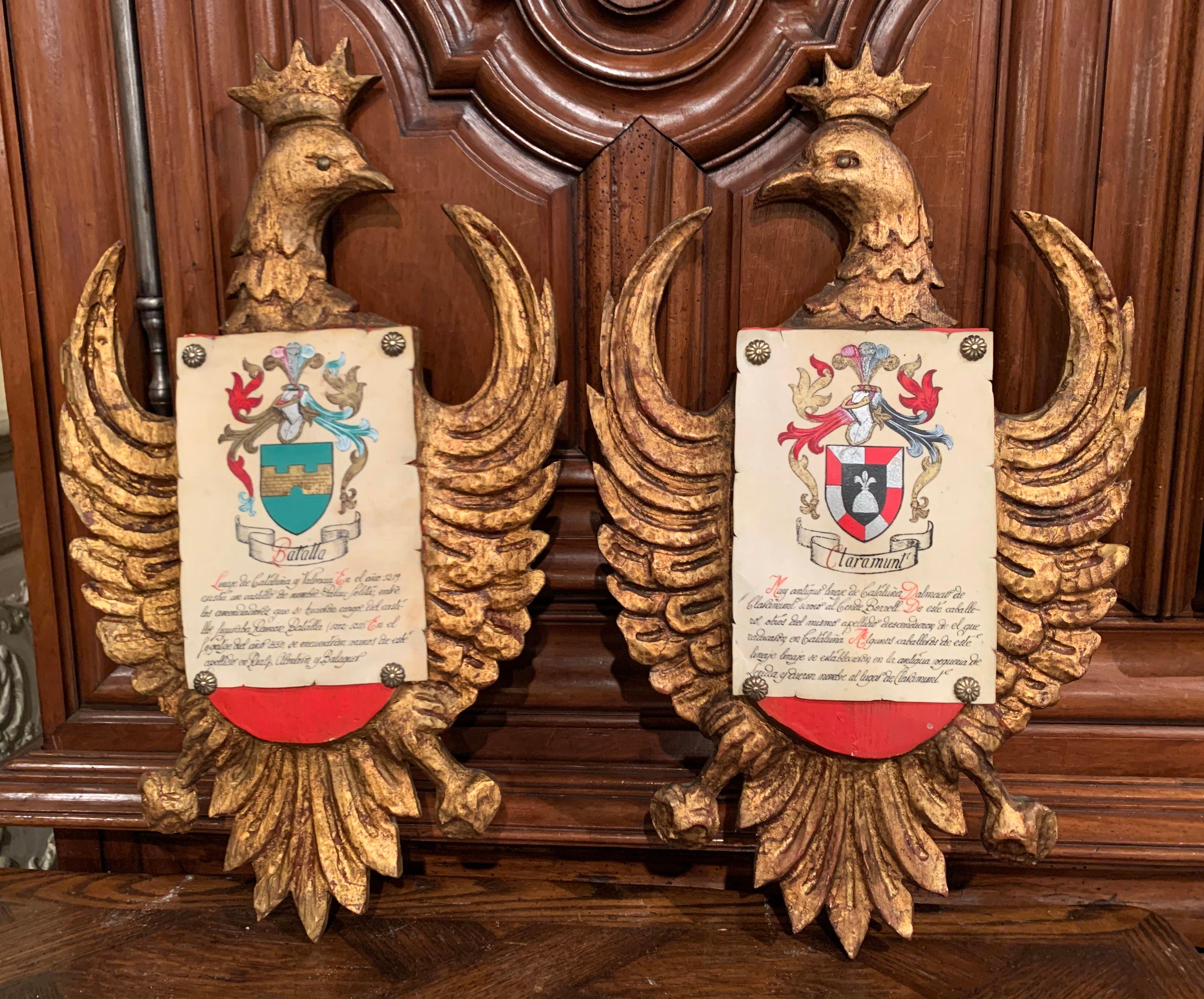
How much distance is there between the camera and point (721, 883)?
0.69m

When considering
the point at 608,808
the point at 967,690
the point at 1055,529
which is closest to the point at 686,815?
the point at 608,808

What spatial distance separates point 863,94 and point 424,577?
0.45 meters

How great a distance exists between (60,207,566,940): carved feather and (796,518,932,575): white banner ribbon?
7.3 inches

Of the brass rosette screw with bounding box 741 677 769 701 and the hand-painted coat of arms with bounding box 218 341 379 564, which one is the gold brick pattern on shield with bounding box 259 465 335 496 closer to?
the hand-painted coat of arms with bounding box 218 341 379 564

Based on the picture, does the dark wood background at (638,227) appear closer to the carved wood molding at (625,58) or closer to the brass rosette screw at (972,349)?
the carved wood molding at (625,58)

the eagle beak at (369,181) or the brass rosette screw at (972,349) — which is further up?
the eagle beak at (369,181)

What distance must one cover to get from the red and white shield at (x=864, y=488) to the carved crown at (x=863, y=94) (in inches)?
9.3

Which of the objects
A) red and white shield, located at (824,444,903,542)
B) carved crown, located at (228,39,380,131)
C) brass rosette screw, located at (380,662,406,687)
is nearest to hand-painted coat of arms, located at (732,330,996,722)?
red and white shield, located at (824,444,903,542)

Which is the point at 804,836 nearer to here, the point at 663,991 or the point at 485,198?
the point at 663,991

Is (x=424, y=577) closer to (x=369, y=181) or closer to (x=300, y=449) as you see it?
(x=300, y=449)

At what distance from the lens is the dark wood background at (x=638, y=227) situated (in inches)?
25.5

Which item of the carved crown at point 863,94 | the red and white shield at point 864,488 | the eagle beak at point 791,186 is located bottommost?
the red and white shield at point 864,488

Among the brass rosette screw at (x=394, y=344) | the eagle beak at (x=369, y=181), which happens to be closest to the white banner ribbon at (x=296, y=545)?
the brass rosette screw at (x=394, y=344)

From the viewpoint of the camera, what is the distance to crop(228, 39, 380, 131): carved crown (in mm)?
626
